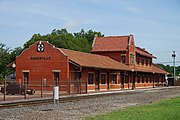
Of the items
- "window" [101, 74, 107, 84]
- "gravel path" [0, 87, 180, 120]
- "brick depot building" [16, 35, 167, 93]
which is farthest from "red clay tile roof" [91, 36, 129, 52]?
"gravel path" [0, 87, 180, 120]

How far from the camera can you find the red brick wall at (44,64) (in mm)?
44344

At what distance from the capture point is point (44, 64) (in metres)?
45.9

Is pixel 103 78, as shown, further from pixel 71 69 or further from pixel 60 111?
pixel 60 111

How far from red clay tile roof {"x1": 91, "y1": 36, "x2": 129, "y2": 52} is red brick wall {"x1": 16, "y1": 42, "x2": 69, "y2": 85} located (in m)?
19.1

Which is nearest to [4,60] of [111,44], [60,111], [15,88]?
[111,44]

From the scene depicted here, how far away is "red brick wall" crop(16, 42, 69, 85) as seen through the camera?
145ft

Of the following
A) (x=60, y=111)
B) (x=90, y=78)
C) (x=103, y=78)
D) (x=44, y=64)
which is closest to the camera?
(x=60, y=111)

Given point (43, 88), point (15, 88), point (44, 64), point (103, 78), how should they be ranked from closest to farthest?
point (15, 88)
point (43, 88)
point (44, 64)
point (103, 78)

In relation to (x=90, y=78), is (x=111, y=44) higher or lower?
higher

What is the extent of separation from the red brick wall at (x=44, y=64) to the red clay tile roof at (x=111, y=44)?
1907 cm

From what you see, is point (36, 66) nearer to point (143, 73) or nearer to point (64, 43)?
point (143, 73)

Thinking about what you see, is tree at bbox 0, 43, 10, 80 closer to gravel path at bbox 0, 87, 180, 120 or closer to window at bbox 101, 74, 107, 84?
window at bbox 101, 74, 107, 84

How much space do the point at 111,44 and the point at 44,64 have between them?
2092 cm

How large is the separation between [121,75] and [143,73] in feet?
40.9
